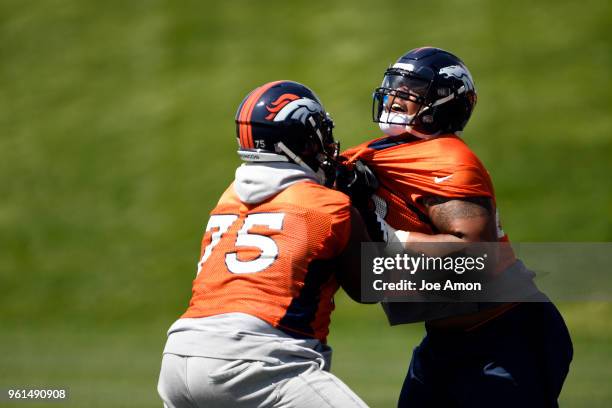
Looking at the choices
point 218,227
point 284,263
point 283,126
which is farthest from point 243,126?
point 284,263

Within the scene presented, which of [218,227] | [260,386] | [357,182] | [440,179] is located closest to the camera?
[260,386]

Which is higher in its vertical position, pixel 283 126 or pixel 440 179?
pixel 283 126

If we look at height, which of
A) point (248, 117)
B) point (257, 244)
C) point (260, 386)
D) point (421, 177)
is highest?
point (248, 117)

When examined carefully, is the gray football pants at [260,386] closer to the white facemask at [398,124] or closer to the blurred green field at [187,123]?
the white facemask at [398,124]

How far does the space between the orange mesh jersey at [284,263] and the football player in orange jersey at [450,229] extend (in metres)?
0.53

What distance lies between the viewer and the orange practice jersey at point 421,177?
4125 millimetres

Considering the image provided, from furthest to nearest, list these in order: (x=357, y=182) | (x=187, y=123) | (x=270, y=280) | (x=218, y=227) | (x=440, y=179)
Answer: (x=187, y=123), (x=357, y=182), (x=440, y=179), (x=218, y=227), (x=270, y=280)

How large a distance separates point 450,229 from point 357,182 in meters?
0.49

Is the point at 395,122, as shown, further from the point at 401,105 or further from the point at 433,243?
the point at 433,243

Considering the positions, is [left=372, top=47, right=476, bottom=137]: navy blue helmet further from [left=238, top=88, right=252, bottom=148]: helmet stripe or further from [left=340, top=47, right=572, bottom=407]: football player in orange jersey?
[left=238, top=88, right=252, bottom=148]: helmet stripe

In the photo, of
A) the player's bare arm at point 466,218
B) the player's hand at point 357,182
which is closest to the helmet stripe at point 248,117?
the player's hand at point 357,182

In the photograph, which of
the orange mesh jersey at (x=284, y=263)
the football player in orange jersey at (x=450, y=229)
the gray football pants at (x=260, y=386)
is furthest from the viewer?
the football player in orange jersey at (x=450, y=229)

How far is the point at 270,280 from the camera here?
3572mm

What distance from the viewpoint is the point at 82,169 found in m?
14.6
